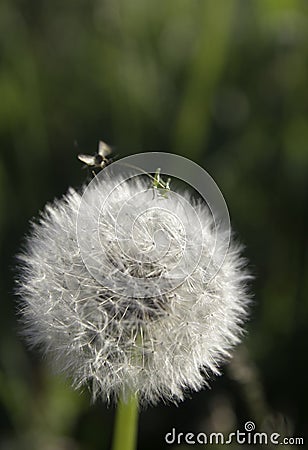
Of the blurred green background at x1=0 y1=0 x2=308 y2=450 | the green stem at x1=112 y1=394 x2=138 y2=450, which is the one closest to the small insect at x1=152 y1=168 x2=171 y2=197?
the green stem at x1=112 y1=394 x2=138 y2=450

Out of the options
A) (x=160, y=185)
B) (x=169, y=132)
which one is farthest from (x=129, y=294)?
(x=169, y=132)

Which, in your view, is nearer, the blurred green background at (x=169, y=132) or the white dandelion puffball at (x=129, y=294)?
the white dandelion puffball at (x=129, y=294)

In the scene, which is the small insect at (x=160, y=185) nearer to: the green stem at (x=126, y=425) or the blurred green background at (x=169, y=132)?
the green stem at (x=126, y=425)

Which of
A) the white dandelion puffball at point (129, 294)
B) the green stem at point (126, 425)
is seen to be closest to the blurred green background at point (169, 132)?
the green stem at point (126, 425)

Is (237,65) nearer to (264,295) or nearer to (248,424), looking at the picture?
(264,295)

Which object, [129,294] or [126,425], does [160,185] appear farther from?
[126,425]

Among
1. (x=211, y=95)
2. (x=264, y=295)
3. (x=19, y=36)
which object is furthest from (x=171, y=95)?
(x=264, y=295)

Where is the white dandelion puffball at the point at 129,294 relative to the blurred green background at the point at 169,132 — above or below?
below
